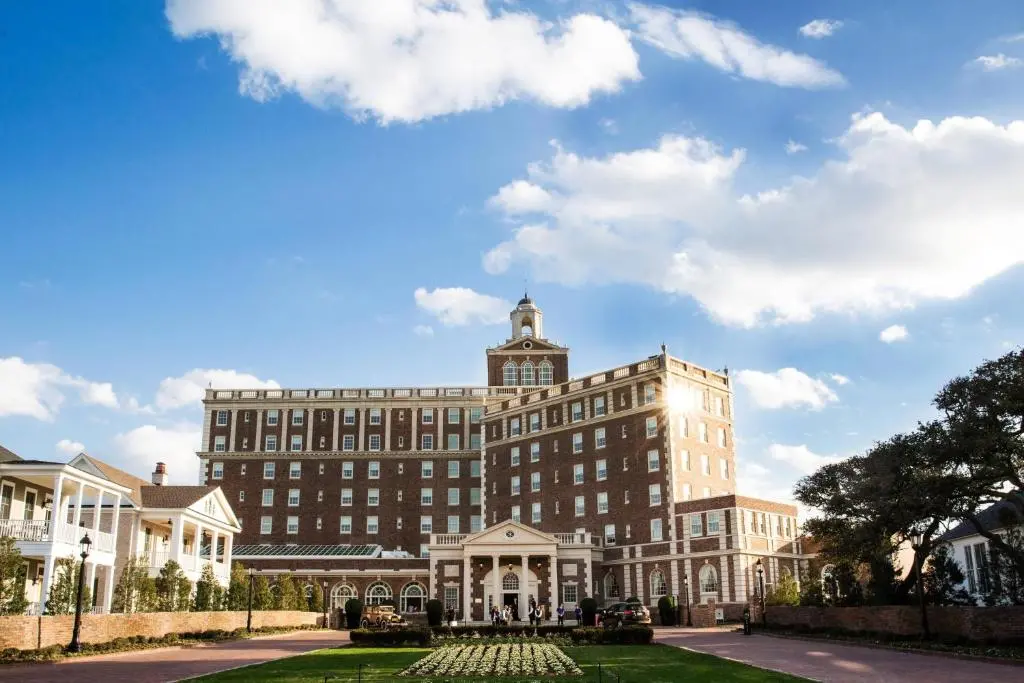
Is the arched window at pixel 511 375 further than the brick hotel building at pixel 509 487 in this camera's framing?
Yes

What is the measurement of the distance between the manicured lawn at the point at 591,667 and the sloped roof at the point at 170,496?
21.6 m

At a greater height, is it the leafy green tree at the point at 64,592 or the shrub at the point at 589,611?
the leafy green tree at the point at 64,592

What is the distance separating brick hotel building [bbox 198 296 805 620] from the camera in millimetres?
66938

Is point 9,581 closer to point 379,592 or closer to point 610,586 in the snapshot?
point 379,592

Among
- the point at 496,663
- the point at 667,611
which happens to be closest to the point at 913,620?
the point at 496,663

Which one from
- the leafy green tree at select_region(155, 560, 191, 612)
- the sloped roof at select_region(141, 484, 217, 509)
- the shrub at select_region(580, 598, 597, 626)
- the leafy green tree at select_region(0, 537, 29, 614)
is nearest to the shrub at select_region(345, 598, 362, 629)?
the sloped roof at select_region(141, 484, 217, 509)

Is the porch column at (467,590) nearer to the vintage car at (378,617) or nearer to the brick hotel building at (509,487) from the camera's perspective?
the brick hotel building at (509,487)

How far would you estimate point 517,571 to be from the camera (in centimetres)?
6981

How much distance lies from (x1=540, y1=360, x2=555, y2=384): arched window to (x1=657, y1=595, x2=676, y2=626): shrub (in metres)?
35.8

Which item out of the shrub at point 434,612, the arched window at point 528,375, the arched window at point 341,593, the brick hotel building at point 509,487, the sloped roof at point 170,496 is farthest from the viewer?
the arched window at point 528,375

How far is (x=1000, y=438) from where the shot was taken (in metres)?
32.2

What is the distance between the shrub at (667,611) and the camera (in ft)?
203

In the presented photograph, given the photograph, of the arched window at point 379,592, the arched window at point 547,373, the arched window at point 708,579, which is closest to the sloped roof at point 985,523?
the arched window at point 708,579

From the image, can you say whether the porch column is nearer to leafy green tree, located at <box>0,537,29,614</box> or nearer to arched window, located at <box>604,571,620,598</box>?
arched window, located at <box>604,571,620,598</box>
